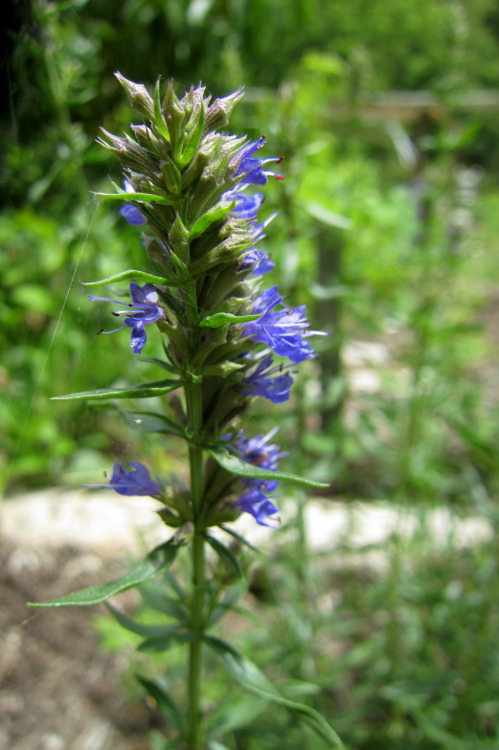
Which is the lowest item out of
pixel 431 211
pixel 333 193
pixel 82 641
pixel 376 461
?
pixel 82 641

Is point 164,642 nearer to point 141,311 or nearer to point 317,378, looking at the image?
point 141,311

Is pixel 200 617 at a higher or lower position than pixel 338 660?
higher

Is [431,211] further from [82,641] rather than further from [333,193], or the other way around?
[82,641]

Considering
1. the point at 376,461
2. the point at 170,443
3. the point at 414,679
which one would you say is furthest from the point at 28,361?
the point at 414,679

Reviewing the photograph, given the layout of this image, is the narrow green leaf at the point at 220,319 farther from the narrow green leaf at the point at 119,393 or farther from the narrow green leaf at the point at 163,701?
the narrow green leaf at the point at 163,701

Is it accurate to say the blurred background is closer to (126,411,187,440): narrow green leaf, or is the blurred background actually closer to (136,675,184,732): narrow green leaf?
(126,411,187,440): narrow green leaf
